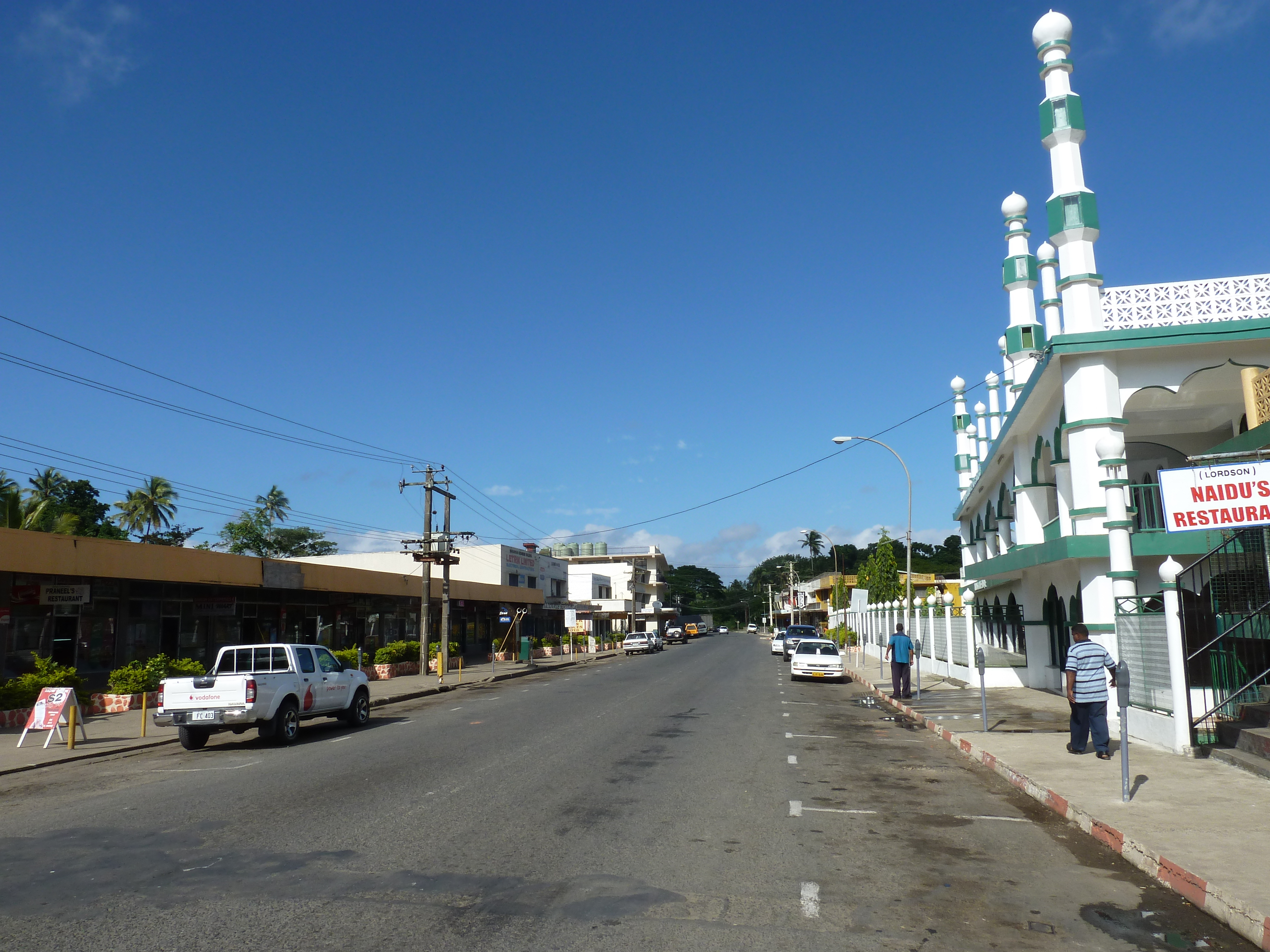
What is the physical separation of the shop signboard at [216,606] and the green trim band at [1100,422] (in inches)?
987

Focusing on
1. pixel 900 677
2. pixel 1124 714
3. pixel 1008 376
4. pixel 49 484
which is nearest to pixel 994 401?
pixel 1008 376

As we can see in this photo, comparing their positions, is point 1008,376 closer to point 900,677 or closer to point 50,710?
point 900,677

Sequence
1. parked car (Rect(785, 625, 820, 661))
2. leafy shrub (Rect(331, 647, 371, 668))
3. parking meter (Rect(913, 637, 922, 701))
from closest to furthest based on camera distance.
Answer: parking meter (Rect(913, 637, 922, 701))
leafy shrub (Rect(331, 647, 371, 668))
parked car (Rect(785, 625, 820, 661))

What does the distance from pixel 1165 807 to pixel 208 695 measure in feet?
44.9

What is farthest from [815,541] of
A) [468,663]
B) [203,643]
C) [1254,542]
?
[1254,542]

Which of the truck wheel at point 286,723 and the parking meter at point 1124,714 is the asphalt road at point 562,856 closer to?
the parking meter at point 1124,714

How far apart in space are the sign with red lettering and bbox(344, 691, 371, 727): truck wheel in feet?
47.8

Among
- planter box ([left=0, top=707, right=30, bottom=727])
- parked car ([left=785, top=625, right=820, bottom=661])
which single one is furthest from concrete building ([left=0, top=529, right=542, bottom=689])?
parked car ([left=785, top=625, right=820, bottom=661])

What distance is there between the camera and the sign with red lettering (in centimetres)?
1215

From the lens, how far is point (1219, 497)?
12281mm

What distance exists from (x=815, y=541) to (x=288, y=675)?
Result: 457 ft

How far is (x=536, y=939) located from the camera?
555 cm

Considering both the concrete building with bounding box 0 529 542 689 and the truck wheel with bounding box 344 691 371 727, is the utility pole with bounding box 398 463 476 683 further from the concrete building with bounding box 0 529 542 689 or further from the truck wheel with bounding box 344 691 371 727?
the truck wheel with bounding box 344 691 371 727

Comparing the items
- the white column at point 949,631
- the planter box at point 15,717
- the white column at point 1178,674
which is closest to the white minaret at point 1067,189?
the white column at point 1178,674
